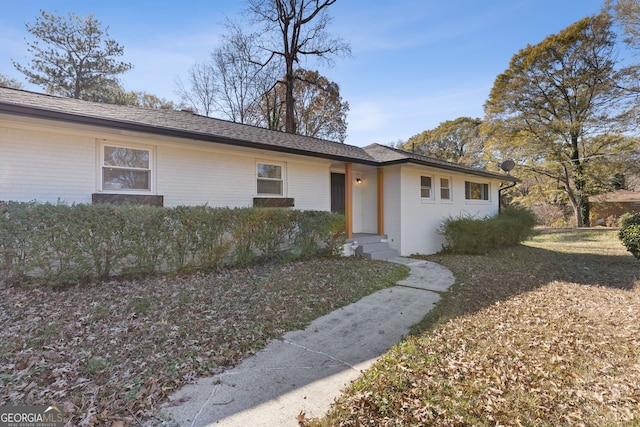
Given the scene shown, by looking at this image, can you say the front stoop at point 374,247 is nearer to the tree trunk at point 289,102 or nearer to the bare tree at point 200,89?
the tree trunk at point 289,102

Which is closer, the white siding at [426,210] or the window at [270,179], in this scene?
the window at [270,179]

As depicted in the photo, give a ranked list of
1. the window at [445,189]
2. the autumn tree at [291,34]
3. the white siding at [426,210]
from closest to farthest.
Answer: the white siding at [426,210]
the window at [445,189]
the autumn tree at [291,34]

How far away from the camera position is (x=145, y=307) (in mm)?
4148

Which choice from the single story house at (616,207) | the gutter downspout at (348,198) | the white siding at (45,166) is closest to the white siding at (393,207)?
the gutter downspout at (348,198)

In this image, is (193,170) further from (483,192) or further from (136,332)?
(483,192)

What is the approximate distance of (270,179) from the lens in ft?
28.1

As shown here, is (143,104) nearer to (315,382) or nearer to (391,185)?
(391,185)

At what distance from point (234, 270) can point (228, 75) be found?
20.7 meters

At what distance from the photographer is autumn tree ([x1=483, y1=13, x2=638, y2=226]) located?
18125 millimetres

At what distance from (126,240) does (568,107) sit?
86.2ft

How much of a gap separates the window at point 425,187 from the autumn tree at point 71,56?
21.2 meters

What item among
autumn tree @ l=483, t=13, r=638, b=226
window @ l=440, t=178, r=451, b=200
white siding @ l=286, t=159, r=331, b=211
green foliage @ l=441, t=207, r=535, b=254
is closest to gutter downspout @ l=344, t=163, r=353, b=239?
white siding @ l=286, t=159, r=331, b=211

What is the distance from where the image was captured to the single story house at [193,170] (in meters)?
5.30
